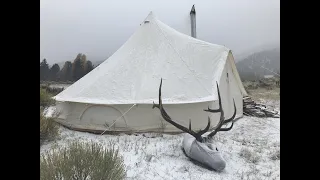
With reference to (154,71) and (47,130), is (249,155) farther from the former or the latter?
(47,130)

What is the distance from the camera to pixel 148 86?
19.3ft

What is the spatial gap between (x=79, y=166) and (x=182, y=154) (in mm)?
2158

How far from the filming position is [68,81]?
7.41 metres

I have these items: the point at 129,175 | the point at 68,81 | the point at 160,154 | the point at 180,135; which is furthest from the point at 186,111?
the point at 68,81

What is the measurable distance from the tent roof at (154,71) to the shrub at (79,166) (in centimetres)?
276

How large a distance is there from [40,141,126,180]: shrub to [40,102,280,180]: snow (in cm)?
66

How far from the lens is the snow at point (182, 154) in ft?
11.8

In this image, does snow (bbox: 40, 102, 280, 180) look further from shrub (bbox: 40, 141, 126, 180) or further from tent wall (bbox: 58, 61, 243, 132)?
shrub (bbox: 40, 141, 126, 180)

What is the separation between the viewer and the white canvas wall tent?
5.61 m

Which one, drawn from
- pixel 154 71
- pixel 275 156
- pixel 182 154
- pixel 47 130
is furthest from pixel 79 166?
pixel 154 71

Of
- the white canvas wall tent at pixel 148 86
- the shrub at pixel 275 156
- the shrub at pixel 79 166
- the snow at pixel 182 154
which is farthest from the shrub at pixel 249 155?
the shrub at pixel 79 166

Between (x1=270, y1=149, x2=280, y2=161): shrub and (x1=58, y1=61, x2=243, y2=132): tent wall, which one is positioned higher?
(x1=58, y1=61, x2=243, y2=132): tent wall

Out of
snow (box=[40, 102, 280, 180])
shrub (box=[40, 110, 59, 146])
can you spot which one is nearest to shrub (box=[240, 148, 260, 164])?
snow (box=[40, 102, 280, 180])

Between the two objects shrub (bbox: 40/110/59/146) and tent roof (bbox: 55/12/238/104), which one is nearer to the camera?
shrub (bbox: 40/110/59/146)
